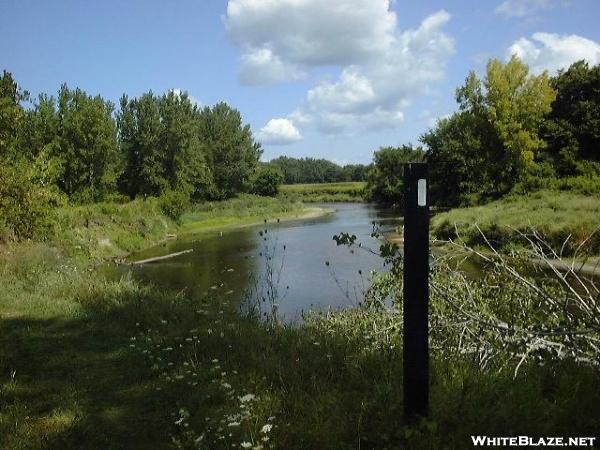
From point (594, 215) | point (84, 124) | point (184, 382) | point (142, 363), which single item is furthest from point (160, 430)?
point (84, 124)

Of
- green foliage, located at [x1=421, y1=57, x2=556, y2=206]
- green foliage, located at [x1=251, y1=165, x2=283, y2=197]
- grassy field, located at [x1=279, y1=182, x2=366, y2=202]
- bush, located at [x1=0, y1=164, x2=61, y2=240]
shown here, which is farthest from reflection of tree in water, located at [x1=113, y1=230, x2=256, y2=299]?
grassy field, located at [x1=279, y1=182, x2=366, y2=202]

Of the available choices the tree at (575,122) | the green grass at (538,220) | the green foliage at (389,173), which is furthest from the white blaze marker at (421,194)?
the green foliage at (389,173)

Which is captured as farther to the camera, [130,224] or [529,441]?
[130,224]

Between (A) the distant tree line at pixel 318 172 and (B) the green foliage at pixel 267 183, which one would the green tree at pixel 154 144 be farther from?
(A) the distant tree line at pixel 318 172

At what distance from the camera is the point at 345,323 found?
292 inches

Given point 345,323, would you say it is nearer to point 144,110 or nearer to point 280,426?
point 280,426

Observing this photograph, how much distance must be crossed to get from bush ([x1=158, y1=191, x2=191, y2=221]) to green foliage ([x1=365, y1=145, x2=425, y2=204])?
3626cm

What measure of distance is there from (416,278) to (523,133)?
3659 cm

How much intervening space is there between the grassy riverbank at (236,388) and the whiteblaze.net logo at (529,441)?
8 cm

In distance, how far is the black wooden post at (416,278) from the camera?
278 cm

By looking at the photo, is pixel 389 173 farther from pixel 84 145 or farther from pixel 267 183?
pixel 84 145

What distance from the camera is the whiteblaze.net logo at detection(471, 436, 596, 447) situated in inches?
108

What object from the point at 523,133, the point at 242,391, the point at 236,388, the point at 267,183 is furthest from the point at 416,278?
the point at 267,183

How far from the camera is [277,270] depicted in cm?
1802
